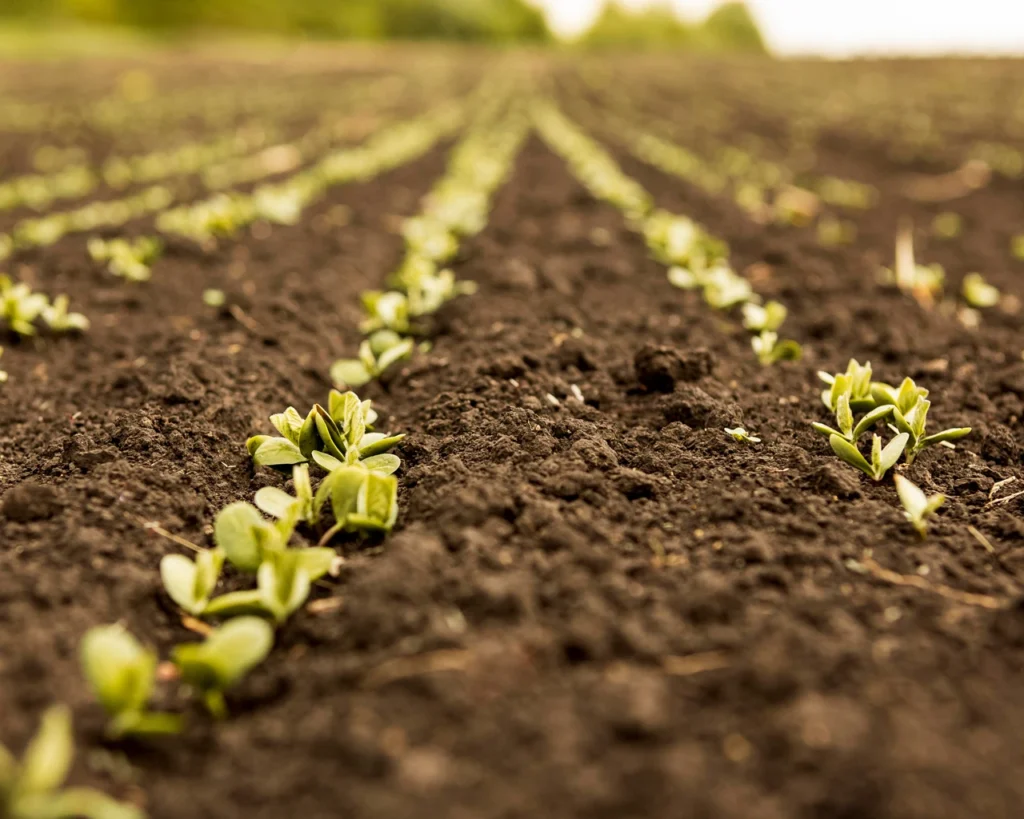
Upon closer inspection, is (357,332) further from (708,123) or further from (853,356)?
(708,123)

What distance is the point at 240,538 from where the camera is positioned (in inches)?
67.2

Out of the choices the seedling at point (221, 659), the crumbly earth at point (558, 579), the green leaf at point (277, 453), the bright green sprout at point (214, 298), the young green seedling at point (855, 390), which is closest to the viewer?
the crumbly earth at point (558, 579)

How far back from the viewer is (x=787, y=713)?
1264 millimetres

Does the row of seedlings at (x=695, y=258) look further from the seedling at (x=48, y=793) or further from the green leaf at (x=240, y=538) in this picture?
the seedling at (x=48, y=793)

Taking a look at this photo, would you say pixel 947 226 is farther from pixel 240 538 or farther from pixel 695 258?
pixel 240 538

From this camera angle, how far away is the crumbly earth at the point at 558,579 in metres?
1.20

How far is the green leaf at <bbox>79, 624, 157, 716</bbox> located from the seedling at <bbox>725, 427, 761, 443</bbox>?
156 centimetres

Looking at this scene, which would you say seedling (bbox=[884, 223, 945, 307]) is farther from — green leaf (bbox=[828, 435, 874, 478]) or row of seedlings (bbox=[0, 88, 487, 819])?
row of seedlings (bbox=[0, 88, 487, 819])

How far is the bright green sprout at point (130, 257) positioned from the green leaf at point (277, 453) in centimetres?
214

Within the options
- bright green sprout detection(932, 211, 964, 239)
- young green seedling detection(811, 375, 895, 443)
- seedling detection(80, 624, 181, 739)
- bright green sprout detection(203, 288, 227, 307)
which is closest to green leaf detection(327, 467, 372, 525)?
seedling detection(80, 624, 181, 739)

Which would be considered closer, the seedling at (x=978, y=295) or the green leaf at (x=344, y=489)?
the green leaf at (x=344, y=489)

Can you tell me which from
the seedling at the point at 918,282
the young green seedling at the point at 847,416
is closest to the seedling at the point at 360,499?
the young green seedling at the point at 847,416

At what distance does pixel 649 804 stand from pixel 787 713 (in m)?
0.27

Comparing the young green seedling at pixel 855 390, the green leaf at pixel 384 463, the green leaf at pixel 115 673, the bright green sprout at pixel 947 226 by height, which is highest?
the bright green sprout at pixel 947 226
